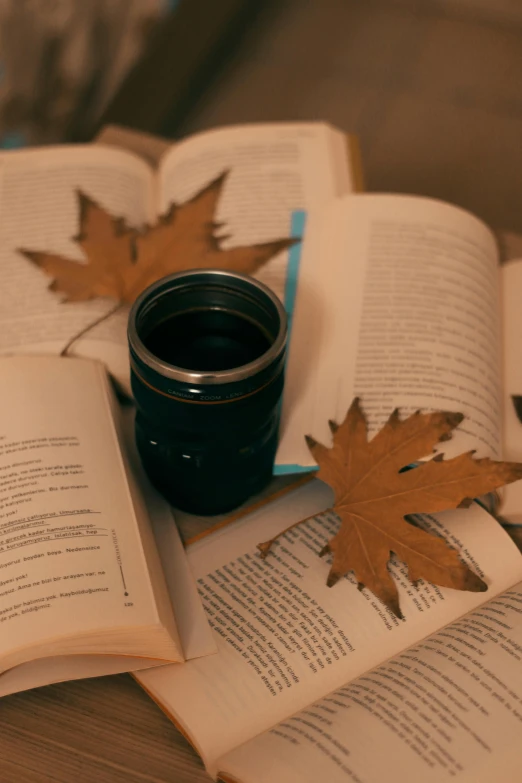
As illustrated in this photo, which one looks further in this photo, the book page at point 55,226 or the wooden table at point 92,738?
the book page at point 55,226

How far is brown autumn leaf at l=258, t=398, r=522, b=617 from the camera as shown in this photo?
1.69 feet

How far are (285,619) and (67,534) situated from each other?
16 centimetres

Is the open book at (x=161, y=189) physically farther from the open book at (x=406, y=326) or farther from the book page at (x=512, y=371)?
the book page at (x=512, y=371)

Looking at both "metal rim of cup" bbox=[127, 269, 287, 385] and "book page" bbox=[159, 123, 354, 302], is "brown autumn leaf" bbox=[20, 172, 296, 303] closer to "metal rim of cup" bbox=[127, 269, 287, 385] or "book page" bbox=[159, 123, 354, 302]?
"book page" bbox=[159, 123, 354, 302]

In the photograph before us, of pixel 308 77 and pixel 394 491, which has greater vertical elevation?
pixel 394 491

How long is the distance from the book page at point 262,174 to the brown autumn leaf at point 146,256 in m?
0.03

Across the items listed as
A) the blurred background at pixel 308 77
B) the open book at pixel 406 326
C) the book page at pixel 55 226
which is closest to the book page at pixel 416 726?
the open book at pixel 406 326

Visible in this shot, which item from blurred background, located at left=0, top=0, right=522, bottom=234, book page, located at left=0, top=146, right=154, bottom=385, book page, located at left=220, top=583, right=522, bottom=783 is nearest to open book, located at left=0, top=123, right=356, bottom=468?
book page, located at left=0, top=146, right=154, bottom=385

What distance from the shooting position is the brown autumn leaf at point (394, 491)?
20.3 inches

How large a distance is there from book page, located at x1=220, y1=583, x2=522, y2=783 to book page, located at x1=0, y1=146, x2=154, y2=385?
0.31m

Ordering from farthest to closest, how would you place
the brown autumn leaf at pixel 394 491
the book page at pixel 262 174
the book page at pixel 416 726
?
the book page at pixel 262 174 → the brown autumn leaf at pixel 394 491 → the book page at pixel 416 726

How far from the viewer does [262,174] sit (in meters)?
0.78

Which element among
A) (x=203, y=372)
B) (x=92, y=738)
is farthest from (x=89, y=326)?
(x=92, y=738)

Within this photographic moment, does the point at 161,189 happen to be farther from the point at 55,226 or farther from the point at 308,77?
the point at 308,77
